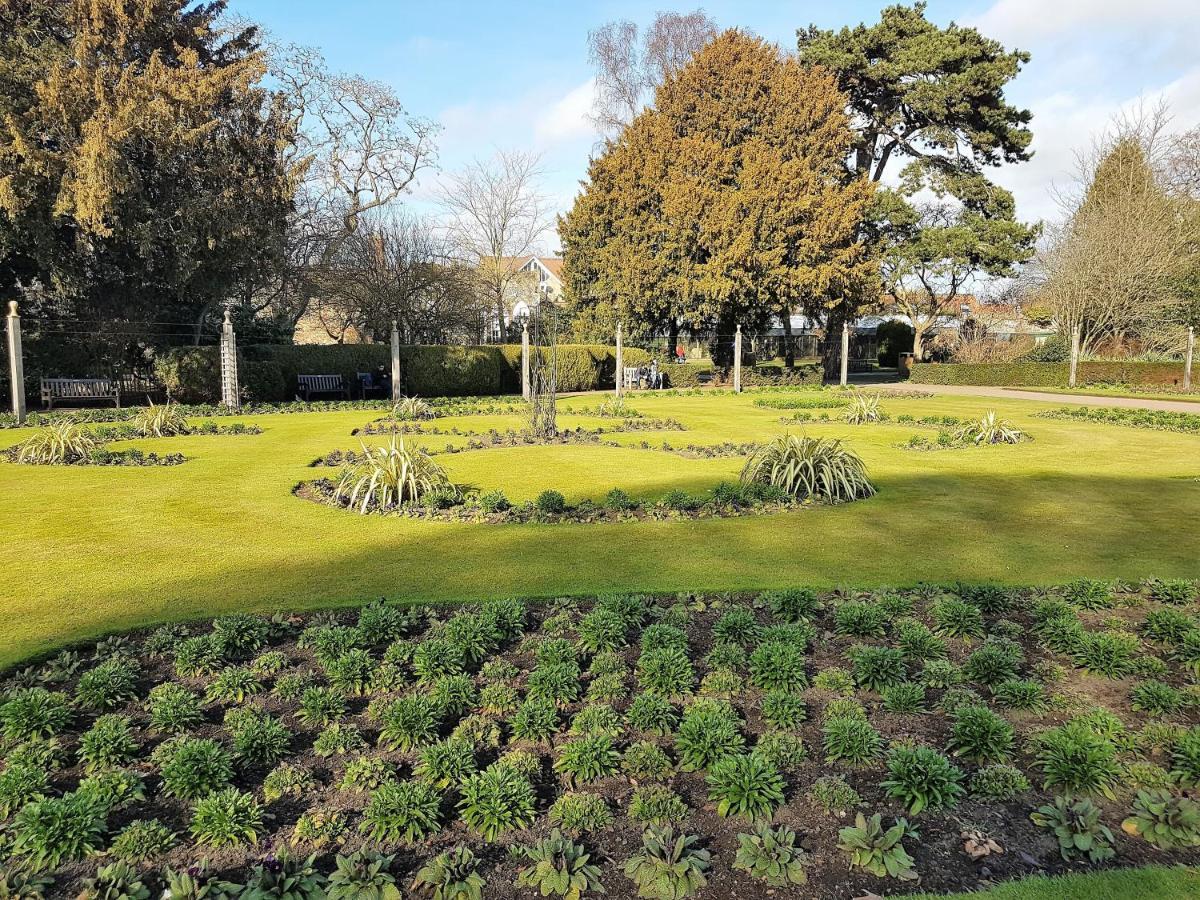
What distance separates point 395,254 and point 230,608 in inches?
1053

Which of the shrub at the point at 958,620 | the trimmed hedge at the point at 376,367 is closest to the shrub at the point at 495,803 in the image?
the shrub at the point at 958,620

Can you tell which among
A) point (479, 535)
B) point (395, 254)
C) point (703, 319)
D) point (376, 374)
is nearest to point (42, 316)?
point (376, 374)

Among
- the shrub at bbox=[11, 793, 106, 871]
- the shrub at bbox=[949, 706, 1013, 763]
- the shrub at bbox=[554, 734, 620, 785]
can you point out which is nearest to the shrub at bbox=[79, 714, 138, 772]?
the shrub at bbox=[11, 793, 106, 871]

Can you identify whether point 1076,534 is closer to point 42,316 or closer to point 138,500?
point 138,500

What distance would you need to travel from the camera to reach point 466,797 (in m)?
2.51

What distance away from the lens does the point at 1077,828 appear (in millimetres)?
2385

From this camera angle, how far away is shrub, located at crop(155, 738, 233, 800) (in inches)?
102

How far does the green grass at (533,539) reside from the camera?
184 inches

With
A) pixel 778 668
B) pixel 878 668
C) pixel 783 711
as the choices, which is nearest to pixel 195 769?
pixel 783 711

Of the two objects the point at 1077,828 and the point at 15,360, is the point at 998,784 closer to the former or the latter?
the point at 1077,828

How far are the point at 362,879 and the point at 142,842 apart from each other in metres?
0.76

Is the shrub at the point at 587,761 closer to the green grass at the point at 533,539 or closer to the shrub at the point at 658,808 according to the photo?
the shrub at the point at 658,808

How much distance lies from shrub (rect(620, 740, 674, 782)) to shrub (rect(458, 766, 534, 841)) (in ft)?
1.30

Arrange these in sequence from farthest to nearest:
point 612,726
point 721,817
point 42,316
A: point 42,316 < point 612,726 < point 721,817
